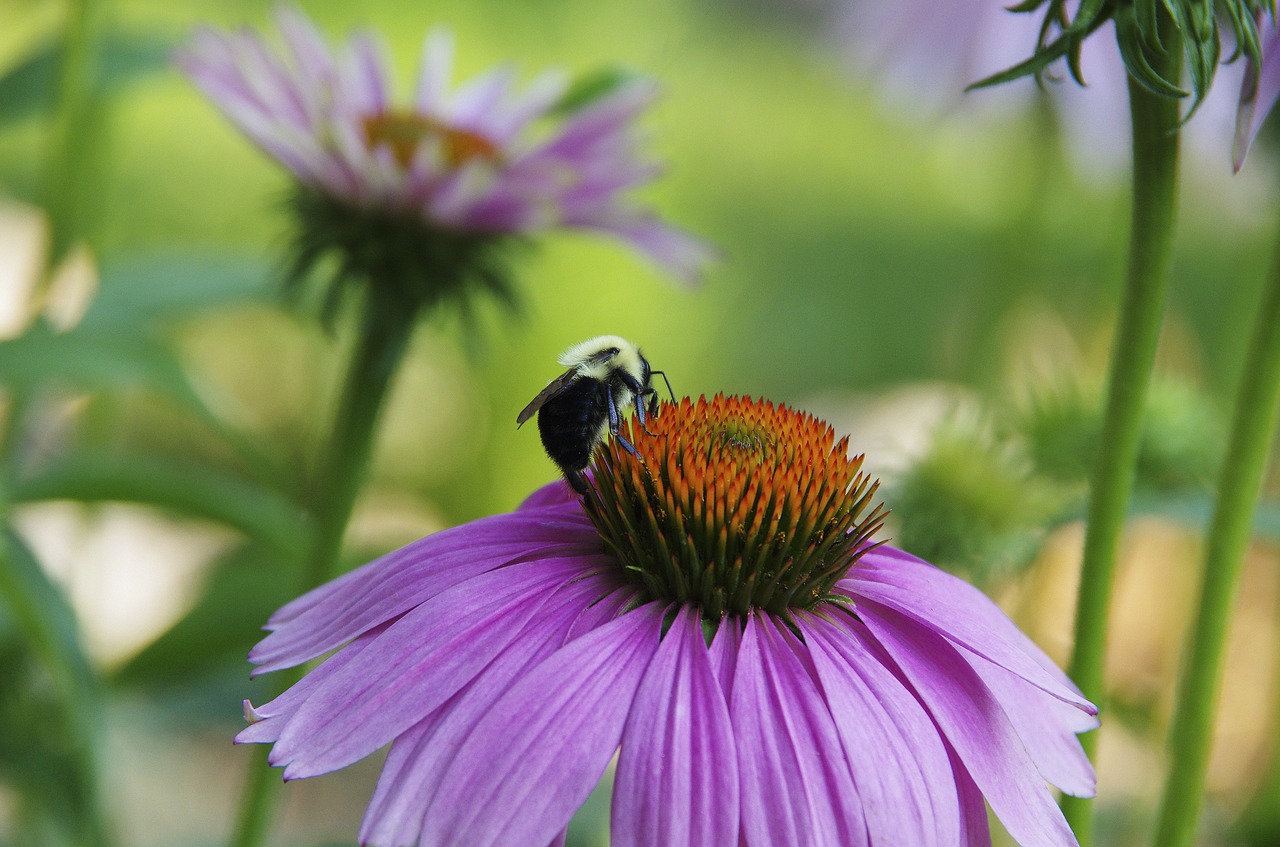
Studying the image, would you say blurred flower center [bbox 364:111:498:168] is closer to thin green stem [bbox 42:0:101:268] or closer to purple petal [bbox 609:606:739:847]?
thin green stem [bbox 42:0:101:268]

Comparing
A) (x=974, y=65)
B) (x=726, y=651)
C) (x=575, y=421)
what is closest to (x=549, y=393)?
(x=575, y=421)

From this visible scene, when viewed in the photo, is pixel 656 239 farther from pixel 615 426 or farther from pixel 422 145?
pixel 615 426

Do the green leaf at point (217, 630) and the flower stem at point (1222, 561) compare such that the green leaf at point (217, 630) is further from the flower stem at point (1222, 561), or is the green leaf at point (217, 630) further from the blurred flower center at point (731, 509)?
the flower stem at point (1222, 561)

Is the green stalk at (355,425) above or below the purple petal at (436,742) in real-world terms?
above

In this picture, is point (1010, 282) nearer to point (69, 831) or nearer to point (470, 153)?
point (470, 153)

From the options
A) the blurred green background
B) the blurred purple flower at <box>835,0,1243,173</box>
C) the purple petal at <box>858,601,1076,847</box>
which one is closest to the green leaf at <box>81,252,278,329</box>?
the blurred green background

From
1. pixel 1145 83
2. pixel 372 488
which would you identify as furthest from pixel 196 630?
pixel 372 488

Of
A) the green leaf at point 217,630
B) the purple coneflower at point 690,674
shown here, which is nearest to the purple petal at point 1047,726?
the purple coneflower at point 690,674
